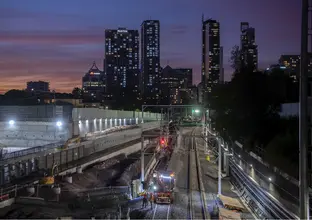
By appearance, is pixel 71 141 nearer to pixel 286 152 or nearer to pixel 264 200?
Answer: pixel 264 200

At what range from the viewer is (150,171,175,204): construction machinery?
21.0 meters

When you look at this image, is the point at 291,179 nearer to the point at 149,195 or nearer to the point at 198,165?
the point at 149,195

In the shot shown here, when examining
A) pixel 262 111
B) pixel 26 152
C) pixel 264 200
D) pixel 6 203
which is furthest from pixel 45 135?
pixel 264 200

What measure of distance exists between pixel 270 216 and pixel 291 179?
6.86 feet

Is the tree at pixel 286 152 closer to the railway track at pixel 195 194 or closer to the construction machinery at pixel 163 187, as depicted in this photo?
the railway track at pixel 195 194

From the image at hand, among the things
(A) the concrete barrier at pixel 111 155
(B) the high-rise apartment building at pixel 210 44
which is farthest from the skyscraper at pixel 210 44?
(A) the concrete barrier at pixel 111 155

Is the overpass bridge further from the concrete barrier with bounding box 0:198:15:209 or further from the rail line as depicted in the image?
the rail line

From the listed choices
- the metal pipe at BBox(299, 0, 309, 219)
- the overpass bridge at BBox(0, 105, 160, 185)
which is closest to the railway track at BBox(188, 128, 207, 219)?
the overpass bridge at BBox(0, 105, 160, 185)

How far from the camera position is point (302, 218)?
914 cm

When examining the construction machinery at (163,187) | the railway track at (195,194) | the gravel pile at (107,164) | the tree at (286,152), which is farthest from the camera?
the gravel pile at (107,164)

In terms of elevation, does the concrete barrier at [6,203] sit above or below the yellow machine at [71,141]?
below

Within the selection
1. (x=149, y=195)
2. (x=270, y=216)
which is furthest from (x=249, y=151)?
(x=270, y=216)

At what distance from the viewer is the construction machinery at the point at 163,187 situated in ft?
68.9

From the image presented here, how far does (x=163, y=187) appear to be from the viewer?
72.0 feet
